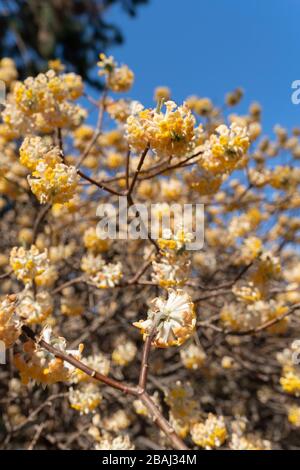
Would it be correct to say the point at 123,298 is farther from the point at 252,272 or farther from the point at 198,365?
the point at 252,272

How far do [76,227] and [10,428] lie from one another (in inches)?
68.2

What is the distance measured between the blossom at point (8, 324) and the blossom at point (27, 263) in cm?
51

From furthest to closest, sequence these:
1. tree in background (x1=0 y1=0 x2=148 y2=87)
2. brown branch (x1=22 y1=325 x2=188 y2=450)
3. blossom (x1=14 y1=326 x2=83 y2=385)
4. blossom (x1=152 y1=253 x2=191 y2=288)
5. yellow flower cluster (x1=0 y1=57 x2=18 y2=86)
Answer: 1. tree in background (x1=0 y1=0 x2=148 y2=87)
2. yellow flower cluster (x1=0 y1=57 x2=18 y2=86)
3. blossom (x1=152 y1=253 x2=191 y2=288)
4. blossom (x1=14 y1=326 x2=83 y2=385)
5. brown branch (x1=22 y1=325 x2=188 y2=450)

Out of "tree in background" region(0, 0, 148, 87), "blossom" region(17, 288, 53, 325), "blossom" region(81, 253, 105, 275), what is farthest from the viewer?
"tree in background" region(0, 0, 148, 87)

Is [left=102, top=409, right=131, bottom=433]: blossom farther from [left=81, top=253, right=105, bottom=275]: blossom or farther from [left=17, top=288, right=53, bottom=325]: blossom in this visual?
[left=17, top=288, right=53, bottom=325]: blossom

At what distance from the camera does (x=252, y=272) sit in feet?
8.25

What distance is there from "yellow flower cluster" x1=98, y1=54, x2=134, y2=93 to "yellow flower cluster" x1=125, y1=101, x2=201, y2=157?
1.05 metres

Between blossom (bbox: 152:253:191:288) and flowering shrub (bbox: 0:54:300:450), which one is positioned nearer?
flowering shrub (bbox: 0:54:300:450)

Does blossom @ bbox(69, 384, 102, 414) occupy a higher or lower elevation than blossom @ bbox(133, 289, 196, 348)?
lower

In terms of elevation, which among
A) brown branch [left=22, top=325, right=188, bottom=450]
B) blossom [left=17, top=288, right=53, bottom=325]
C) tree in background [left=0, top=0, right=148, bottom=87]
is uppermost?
tree in background [left=0, top=0, right=148, bottom=87]

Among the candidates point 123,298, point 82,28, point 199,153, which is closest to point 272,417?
point 123,298

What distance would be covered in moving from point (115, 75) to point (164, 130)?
126cm

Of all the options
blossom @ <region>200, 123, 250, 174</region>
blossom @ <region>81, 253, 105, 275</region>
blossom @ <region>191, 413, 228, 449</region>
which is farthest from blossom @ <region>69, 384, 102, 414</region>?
blossom @ <region>200, 123, 250, 174</region>

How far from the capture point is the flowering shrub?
5.08ft
